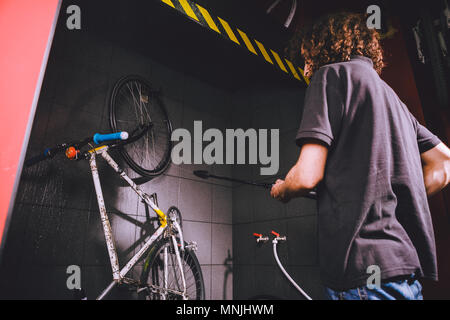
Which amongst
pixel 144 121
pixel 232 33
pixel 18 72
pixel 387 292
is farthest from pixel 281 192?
pixel 144 121

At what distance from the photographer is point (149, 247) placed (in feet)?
8.38

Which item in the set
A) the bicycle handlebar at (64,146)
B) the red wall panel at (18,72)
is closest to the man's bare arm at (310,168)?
the red wall panel at (18,72)

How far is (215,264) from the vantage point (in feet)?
10.6

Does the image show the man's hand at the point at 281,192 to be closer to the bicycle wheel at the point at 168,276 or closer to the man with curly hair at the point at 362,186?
the man with curly hair at the point at 362,186

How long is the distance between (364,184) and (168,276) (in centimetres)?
215

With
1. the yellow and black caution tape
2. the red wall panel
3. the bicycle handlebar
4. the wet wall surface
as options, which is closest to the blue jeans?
the red wall panel

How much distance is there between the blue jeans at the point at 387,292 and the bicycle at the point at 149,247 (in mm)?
1530

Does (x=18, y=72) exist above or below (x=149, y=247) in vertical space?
above

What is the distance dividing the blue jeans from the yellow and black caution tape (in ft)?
4.74

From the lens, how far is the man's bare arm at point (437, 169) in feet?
3.75

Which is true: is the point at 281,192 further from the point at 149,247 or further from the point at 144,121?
the point at 144,121

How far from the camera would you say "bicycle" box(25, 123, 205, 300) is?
1883mm

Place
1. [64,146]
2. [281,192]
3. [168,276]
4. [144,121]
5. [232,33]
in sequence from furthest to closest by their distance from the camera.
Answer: [144,121] < [168,276] < [232,33] < [64,146] < [281,192]
